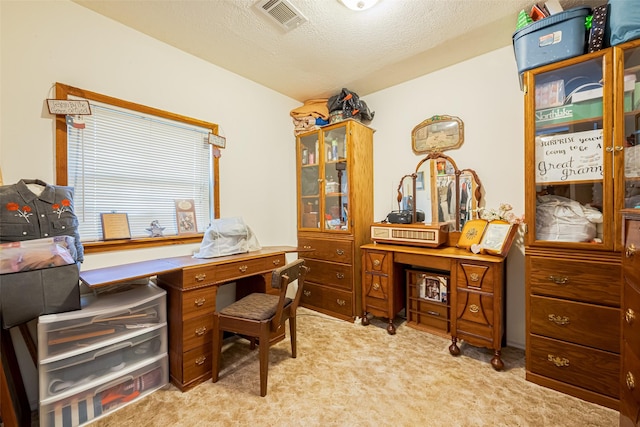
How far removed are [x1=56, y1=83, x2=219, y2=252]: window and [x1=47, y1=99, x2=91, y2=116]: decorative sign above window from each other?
0.06 metres

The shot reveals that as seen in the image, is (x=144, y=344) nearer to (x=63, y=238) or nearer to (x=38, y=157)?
(x=63, y=238)

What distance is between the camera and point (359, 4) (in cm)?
164

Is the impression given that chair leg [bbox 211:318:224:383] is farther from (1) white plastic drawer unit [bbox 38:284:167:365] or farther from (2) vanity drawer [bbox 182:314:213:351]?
(1) white plastic drawer unit [bbox 38:284:167:365]

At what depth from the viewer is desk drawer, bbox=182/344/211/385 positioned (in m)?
1.64

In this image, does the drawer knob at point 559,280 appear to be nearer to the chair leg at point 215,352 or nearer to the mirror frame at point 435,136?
the mirror frame at point 435,136

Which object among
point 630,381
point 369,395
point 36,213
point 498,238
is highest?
point 36,213

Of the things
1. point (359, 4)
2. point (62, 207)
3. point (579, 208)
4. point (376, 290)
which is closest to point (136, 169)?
point (62, 207)

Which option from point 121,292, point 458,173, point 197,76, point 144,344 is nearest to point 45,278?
point 121,292

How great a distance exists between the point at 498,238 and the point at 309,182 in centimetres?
203

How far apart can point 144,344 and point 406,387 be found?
174cm

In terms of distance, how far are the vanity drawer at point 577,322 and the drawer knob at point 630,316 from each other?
0.77 m

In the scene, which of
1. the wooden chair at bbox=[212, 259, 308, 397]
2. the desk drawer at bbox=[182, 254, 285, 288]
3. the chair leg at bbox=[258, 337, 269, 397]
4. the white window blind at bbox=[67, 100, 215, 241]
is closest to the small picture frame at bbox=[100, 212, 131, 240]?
the white window blind at bbox=[67, 100, 215, 241]

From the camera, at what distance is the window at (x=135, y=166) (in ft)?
5.68

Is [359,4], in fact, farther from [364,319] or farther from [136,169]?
[364,319]
